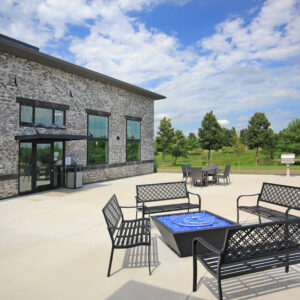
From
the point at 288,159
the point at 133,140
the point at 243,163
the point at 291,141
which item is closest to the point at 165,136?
the point at 243,163

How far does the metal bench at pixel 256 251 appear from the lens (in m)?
2.60

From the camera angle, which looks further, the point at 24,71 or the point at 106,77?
the point at 106,77

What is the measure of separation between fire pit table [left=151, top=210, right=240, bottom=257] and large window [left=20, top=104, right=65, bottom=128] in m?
7.91

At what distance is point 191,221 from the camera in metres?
4.19

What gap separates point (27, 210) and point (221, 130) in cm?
2679

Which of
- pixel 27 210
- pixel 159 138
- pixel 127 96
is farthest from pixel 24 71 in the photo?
pixel 159 138

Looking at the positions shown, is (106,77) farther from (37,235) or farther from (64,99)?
(37,235)

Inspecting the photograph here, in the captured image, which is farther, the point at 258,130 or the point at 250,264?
the point at 258,130

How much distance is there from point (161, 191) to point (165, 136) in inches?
1208

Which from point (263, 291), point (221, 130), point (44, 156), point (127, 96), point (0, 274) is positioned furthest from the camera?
point (221, 130)

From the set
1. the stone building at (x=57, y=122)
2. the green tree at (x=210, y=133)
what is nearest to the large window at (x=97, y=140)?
the stone building at (x=57, y=122)

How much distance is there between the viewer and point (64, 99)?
11.6 metres

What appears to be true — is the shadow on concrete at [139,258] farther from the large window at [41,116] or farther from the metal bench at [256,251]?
the large window at [41,116]

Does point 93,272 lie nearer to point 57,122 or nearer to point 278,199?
point 278,199
